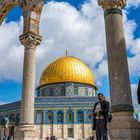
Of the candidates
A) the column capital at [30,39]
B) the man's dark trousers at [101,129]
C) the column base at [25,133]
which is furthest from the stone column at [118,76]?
the column capital at [30,39]

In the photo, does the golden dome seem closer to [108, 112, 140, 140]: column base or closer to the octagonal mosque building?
the octagonal mosque building

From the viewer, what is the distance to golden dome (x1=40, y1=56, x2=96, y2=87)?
3800 centimetres

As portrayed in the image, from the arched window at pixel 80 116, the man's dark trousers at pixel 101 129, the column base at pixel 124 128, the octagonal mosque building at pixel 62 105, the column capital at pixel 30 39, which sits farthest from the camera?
the arched window at pixel 80 116

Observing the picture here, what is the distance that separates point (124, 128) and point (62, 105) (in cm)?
2888

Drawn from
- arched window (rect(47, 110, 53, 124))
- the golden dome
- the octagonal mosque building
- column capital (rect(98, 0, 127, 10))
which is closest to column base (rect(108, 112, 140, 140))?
column capital (rect(98, 0, 127, 10))

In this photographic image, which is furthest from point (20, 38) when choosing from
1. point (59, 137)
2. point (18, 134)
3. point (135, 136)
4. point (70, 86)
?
point (70, 86)

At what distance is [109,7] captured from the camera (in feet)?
23.7

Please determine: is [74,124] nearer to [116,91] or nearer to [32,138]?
[32,138]

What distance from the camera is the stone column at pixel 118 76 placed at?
19.7 ft

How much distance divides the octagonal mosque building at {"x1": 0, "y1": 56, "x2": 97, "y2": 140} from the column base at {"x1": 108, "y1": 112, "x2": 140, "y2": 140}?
1017 inches

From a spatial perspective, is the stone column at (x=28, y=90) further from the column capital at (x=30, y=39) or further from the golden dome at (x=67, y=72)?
the golden dome at (x=67, y=72)

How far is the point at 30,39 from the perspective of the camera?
10914mm

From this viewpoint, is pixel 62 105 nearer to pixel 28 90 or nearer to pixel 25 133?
pixel 28 90

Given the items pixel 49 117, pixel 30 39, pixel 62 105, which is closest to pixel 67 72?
pixel 62 105
